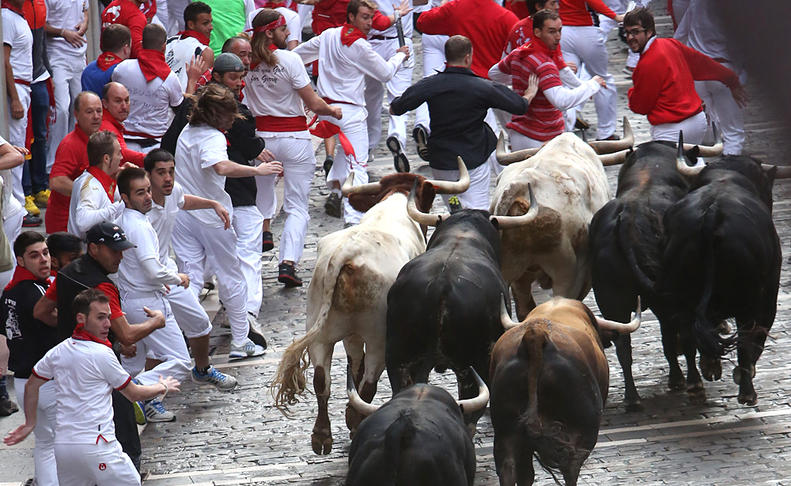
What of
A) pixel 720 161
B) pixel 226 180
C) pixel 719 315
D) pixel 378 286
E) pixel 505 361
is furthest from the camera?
pixel 226 180

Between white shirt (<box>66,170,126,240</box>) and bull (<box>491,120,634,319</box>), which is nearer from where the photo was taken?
white shirt (<box>66,170,126,240</box>)

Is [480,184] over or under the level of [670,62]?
under

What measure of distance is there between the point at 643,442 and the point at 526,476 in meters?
1.93

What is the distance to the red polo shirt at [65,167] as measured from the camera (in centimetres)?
841

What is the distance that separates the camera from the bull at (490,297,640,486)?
5.91m

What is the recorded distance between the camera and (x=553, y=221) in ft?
28.8

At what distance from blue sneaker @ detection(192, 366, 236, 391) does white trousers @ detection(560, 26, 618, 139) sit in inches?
288

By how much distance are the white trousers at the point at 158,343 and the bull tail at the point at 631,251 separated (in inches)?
134

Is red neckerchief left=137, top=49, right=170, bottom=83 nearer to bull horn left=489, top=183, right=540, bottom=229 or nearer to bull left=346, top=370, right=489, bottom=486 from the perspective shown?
bull horn left=489, top=183, right=540, bottom=229

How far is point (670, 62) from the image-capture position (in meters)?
10.8

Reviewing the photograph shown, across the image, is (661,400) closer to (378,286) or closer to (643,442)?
(643,442)

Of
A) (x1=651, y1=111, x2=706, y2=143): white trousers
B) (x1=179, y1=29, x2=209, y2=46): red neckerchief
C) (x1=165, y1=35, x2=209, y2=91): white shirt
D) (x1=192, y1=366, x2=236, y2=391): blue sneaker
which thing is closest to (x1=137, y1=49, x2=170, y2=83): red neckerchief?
(x1=165, y1=35, x2=209, y2=91): white shirt

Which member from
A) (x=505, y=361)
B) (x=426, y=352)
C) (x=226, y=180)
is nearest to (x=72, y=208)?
(x=226, y=180)

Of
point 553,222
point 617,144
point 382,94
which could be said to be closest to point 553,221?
point 553,222
